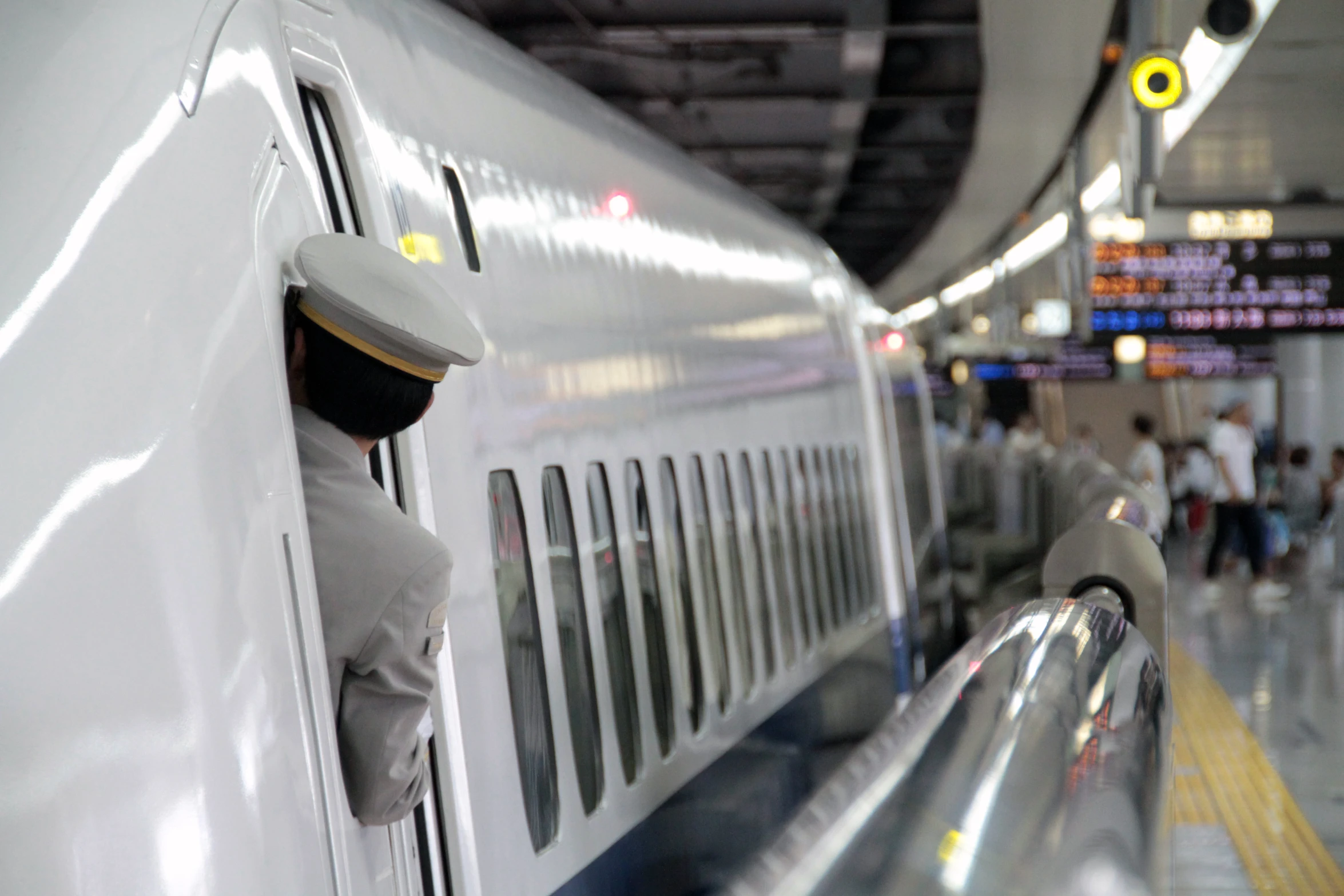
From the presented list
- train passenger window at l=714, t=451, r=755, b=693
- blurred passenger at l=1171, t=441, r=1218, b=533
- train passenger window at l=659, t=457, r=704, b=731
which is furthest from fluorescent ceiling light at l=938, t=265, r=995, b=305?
train passenger window at l=659, t=457, r=704, b=731

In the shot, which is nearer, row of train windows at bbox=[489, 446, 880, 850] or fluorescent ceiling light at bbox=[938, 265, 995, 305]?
row of train windows at bbox=[489, 446, 880, 850]

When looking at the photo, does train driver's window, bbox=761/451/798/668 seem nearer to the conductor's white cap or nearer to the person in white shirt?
the conductor's white cap

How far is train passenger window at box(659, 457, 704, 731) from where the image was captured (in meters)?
4.71

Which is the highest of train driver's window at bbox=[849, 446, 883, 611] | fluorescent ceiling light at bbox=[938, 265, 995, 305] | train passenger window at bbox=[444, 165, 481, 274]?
fluorescent ceiling light at bbox=[938, 265, 995, 305]

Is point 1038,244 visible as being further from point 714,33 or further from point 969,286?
point 714,33

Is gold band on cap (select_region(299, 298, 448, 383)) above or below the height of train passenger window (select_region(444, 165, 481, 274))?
below

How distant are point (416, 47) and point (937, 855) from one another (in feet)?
7.90

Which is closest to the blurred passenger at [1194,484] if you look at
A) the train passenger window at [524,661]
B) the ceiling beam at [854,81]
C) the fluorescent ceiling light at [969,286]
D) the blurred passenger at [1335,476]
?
the blurred passenger at [1335,476]

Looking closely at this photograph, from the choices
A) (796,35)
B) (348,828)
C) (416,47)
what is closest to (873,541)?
(796,35)

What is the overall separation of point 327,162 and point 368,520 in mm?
731

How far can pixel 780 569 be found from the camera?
6465 millimetres

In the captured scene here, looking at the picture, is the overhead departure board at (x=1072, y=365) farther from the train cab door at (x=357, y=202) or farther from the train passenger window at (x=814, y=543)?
the train cab door at (x=357, y=202)

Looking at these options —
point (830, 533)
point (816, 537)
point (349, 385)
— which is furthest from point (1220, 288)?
point (349, 385)

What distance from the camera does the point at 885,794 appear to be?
1.58 metres
